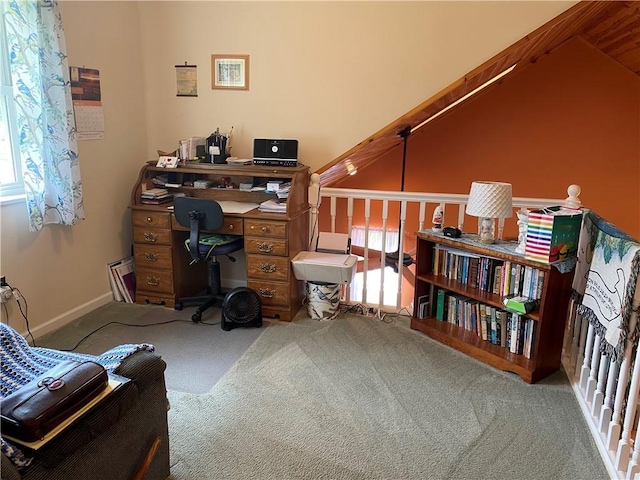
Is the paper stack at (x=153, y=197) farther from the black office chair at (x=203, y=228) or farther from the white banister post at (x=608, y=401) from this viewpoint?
the white banister post at (x=608, y=401)

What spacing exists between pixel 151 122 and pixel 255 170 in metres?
1.10

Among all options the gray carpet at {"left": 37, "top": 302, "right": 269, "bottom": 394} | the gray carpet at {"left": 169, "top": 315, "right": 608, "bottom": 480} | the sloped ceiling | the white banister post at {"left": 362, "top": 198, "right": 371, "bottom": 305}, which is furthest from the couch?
the sloped ceiling

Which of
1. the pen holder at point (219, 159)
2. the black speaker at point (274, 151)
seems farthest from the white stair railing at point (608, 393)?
the pen holder at point (219, 159)

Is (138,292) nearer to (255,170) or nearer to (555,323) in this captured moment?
(255,170)

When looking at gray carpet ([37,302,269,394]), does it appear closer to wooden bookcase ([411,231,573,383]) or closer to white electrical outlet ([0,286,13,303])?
white electrical outlet ([0,286,13,303])

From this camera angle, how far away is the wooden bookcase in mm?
2453

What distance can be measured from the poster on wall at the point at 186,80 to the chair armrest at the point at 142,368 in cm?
251

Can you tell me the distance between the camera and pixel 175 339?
2.96 m

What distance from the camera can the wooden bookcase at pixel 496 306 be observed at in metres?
2.45

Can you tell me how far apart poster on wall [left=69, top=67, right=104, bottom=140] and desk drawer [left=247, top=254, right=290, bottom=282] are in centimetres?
136

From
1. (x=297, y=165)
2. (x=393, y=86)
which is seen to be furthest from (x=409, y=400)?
(x=393, y=86)

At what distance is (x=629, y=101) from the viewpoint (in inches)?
175

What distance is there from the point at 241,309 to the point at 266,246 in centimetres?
45

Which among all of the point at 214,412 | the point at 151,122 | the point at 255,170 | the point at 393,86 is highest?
the point at 393,86
